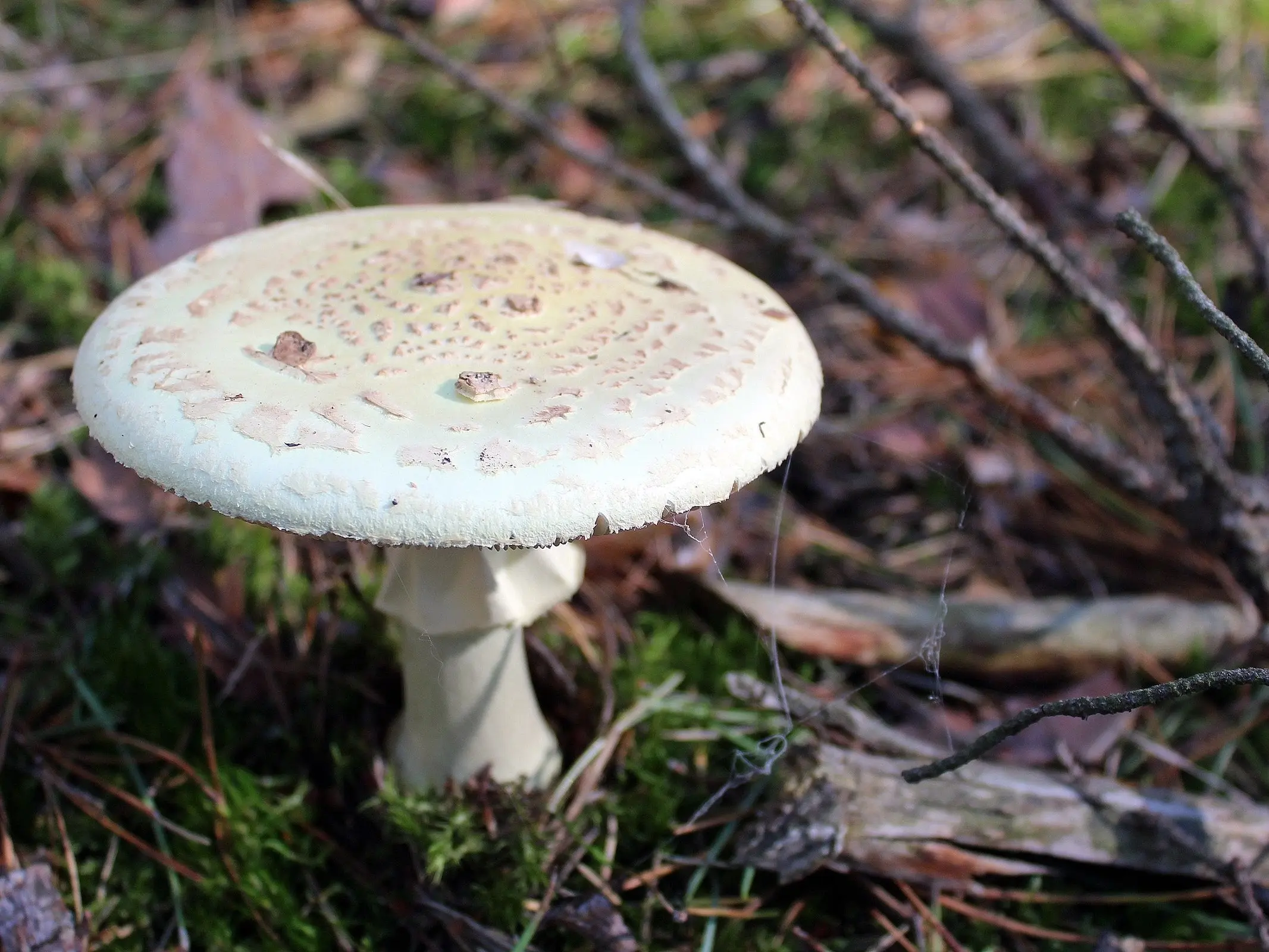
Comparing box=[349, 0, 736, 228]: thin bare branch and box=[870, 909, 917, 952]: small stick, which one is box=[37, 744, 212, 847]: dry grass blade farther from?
box=[349, 0, 736, 228]: thin bare branch

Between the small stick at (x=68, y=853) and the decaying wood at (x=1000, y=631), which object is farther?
the decaying wood at (x=1000, y=631)

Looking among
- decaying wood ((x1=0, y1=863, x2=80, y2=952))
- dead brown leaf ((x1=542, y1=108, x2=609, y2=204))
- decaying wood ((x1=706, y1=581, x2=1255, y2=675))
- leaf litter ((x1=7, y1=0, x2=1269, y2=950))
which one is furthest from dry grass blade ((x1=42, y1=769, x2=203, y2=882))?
dead brown leaf ((x1=542, y1=108, x2=609, y2=204))

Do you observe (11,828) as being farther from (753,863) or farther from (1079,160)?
(1079,160)

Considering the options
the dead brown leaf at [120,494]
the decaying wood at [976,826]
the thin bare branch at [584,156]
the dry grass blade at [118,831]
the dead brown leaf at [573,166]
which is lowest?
the dry grass blade at [118,831]

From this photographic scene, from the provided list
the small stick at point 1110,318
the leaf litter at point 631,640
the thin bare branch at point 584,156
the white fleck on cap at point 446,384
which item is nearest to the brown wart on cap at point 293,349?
the white fleck on cap at point 446,384

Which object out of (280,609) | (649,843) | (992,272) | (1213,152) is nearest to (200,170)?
(280,609)

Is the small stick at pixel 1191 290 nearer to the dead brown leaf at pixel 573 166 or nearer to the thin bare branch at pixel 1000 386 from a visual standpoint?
the thin bare branch at pixel 1000 386
